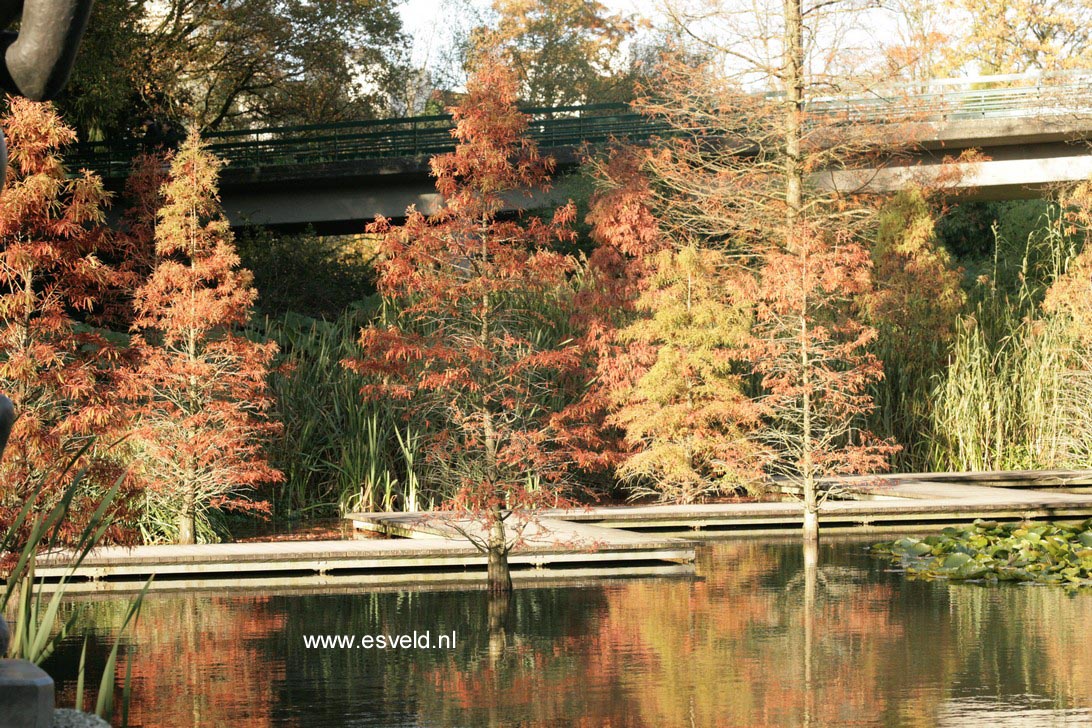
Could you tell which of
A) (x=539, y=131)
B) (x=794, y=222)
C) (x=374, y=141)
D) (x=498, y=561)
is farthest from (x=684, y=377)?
(x=539, y=131)

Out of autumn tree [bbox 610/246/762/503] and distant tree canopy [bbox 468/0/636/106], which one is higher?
distant tree canopy [bbox 468/0/636/106]

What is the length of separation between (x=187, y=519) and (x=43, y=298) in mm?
4083

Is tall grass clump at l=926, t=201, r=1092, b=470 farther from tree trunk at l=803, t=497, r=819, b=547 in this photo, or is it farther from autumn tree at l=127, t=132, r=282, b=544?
autumn tree at l=127, t=132, r=282, b=544

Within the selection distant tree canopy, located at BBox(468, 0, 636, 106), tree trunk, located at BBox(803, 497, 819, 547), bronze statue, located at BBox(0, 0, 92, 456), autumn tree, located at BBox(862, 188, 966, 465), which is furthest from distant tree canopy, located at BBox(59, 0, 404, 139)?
bronze statue, located at BBox(0, 0, 92, 456)

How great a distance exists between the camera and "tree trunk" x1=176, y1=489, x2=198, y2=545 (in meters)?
13.4

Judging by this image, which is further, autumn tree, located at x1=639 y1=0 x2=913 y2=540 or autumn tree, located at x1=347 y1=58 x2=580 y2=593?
autumn tree, located at x1=639 y1=0 x2=913 y2=540

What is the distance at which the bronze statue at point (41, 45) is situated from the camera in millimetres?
3521

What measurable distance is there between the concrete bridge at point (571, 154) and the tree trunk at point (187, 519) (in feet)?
42.9

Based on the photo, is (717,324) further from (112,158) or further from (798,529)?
(112,158)

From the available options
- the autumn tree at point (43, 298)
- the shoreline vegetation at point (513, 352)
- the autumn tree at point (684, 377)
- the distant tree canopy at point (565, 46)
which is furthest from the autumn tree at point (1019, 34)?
the autumn tree at point (43, 298)

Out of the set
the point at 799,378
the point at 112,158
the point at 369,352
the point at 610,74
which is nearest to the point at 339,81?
the point at 112,158

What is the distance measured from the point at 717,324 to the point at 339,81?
21227 millimetres

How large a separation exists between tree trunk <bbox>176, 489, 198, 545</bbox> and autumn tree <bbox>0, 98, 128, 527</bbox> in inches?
126

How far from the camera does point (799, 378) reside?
1435cm
